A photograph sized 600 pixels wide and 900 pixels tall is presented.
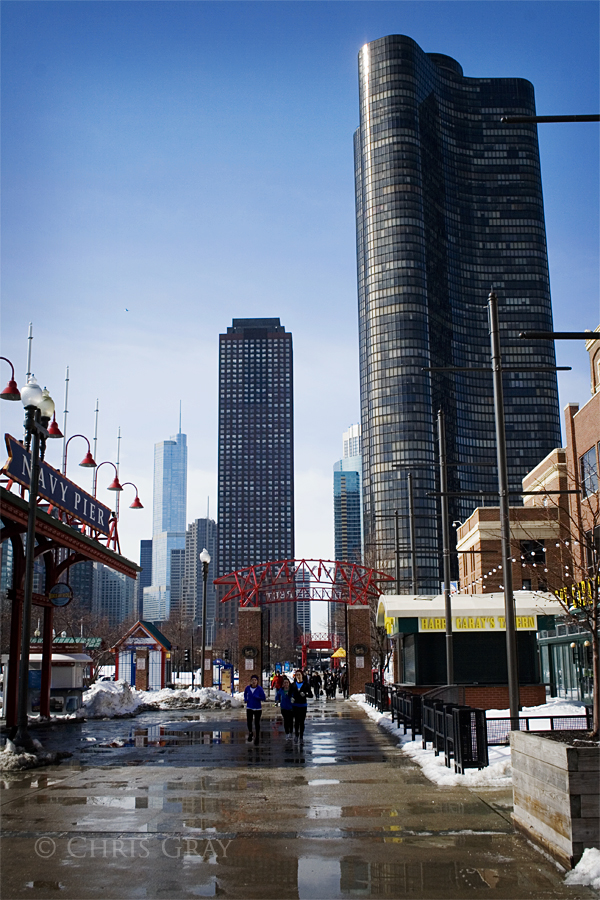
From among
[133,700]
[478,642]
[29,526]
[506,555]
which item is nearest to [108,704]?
[133,700]

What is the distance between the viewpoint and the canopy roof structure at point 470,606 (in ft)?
94.4

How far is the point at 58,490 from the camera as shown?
25484 millimetres

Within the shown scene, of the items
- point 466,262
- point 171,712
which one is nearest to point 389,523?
point 466,262

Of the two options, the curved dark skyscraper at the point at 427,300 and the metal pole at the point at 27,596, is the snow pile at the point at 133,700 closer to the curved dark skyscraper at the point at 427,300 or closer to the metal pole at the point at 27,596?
the metal pole at the point at 27,596

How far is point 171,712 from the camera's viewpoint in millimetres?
35094

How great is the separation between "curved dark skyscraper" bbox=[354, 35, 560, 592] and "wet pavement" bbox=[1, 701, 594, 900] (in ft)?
482

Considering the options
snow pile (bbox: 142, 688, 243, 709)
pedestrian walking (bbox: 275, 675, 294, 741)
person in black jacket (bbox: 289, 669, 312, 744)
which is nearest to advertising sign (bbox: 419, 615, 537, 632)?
pedestrian walking (bbox: 275, 675, 294, 741)

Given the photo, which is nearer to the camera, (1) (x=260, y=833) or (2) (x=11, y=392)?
(1) (x=260, y=833)

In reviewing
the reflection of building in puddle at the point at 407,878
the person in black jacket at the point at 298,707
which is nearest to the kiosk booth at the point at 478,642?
the person in black jacket at the point at 298,707

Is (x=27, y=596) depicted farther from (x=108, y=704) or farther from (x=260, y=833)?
(x=108, y=704)

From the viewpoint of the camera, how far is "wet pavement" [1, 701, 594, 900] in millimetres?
7867

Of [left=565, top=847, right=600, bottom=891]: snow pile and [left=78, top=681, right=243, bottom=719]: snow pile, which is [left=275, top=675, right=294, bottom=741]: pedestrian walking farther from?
[left=565, top=847, right=600, bottom=891]: snow pile

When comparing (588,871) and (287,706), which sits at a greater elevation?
(287,706)

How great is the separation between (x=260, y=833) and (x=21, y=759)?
8.00 m
